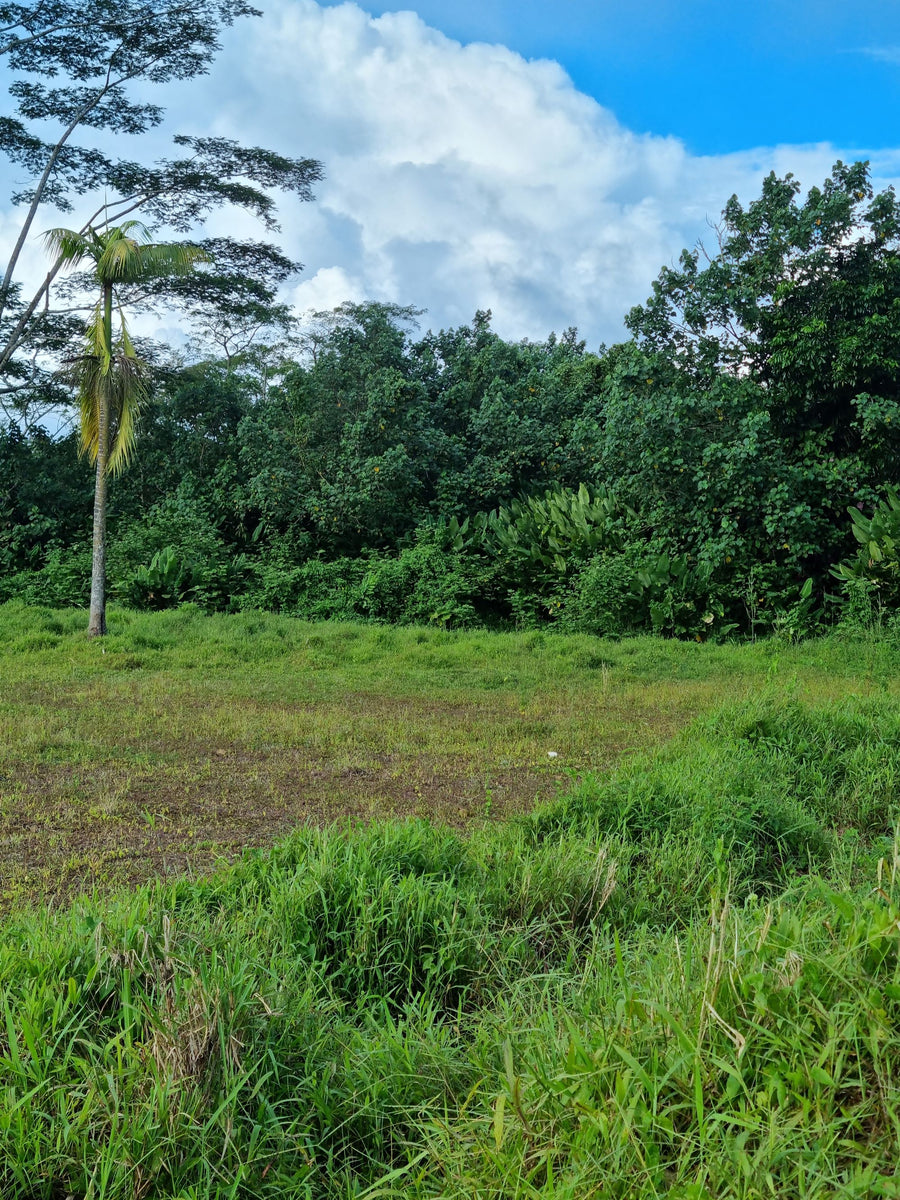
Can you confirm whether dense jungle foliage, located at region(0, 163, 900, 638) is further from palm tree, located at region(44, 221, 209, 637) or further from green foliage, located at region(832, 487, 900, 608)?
palm tree, located at region(44, 221, 209, 637)

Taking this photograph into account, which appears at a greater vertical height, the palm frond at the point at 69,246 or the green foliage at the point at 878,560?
the palm frond at the point at 69,246

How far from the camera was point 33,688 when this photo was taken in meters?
8.05

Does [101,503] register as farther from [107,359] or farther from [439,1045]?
[439,1045]

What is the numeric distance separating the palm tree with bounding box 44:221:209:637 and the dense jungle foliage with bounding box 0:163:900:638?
2.64 metres

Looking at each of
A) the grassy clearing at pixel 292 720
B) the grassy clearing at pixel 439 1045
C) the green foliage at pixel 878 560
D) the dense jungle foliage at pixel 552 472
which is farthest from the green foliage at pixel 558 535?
the grassy clearing at pixel 439 1045

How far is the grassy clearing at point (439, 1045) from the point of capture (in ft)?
5.11

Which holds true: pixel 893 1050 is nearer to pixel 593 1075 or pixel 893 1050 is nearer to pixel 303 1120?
pixel 593 1075

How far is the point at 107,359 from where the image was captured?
1089 centimetres

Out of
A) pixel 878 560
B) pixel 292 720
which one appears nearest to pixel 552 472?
pixel 878 560

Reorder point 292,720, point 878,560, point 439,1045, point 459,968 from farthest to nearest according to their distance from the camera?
point 878,560 < point 292,720 < point 459,968 < point 439,1045

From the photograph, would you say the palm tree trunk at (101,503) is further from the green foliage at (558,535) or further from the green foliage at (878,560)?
the green foliage at (878,560)

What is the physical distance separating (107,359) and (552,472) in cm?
752

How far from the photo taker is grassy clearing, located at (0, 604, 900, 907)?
4.23 metres

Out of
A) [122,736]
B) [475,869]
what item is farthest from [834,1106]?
[122,736]
